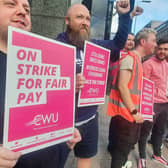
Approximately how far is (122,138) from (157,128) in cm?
127

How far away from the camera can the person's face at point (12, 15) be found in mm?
1064

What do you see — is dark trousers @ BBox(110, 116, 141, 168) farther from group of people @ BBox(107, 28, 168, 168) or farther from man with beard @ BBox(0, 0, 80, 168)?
man with beard @ BBox(0, 0, 80, 168)

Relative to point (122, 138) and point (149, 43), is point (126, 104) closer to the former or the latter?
point (122, 138)

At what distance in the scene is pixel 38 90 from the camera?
3.17ft

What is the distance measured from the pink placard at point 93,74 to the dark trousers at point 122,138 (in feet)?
1.93

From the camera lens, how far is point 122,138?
7.43ft

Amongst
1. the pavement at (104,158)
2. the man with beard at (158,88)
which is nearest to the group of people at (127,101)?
the man with beard at (158,88)

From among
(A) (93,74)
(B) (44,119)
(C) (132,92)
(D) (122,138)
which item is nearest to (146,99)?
(C) (132,92)

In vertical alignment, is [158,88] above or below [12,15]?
below

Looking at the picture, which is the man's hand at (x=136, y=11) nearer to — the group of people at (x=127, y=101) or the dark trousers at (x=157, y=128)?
the group of people at (x=127, y=101)

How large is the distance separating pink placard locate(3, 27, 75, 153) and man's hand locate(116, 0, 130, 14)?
115 cm

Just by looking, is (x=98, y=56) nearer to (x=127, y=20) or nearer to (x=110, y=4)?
(x=127, y=20)

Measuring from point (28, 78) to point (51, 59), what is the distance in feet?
0.55

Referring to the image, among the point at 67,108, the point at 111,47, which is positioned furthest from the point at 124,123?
the point at 67,108
